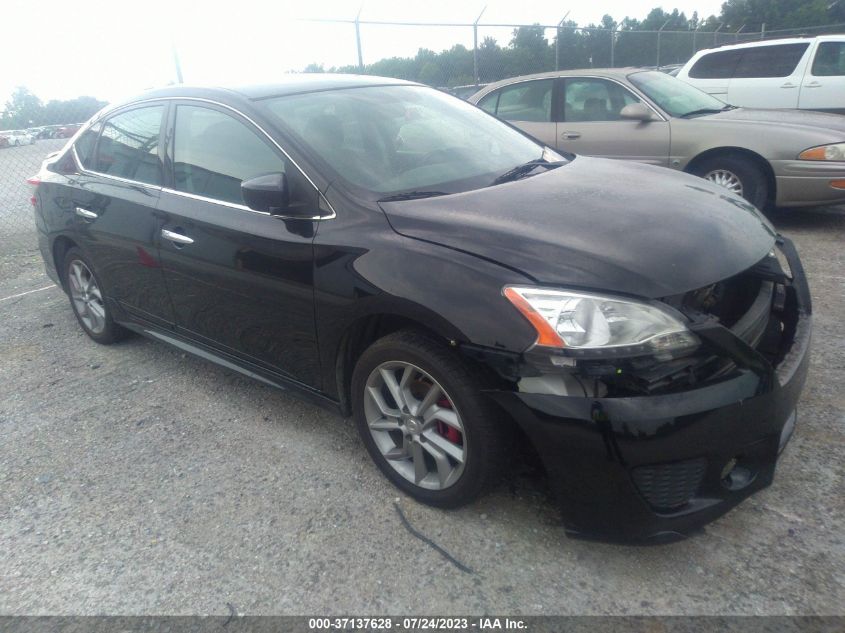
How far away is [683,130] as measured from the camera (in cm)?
641

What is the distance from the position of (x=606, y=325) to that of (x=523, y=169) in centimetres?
134

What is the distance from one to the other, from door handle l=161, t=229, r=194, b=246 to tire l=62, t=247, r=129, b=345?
1.12 metres

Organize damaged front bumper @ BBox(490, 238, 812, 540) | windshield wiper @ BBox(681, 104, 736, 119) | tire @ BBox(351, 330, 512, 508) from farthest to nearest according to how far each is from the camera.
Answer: windshield wiper @ BBox(681, 104, 736, 119)
tire @ BBox(351, 330, 512, 508)
damaged front bumper @ BBox(490, 238, 812, 540)

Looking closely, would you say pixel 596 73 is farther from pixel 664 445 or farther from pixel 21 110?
pixel 21 110

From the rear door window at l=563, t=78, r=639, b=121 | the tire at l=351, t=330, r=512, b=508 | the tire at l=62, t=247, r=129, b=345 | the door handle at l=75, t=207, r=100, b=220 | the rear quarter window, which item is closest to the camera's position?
the tire at l=351, t=330, r=512, b=508

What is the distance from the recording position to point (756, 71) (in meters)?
9.73

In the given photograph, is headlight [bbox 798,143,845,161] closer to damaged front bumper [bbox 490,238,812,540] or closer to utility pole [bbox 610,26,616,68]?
damaged front bumper [bbox 490,238,812,540]

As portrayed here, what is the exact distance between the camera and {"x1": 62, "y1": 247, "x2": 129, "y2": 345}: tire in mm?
4383

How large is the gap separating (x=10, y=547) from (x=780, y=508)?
9.67 feet

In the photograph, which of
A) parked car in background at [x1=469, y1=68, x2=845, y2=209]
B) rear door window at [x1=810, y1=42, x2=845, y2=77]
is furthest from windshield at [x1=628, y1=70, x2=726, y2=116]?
rear door window at [x1=810, y1=42, x2=845, y2=77]

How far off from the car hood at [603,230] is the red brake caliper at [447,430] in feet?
1.85

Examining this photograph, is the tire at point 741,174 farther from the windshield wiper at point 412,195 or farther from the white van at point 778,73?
the windshield wiper at point 412,195

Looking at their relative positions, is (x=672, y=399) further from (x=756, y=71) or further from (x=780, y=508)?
(x=756, y=71)

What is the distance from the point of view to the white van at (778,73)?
371 inches
